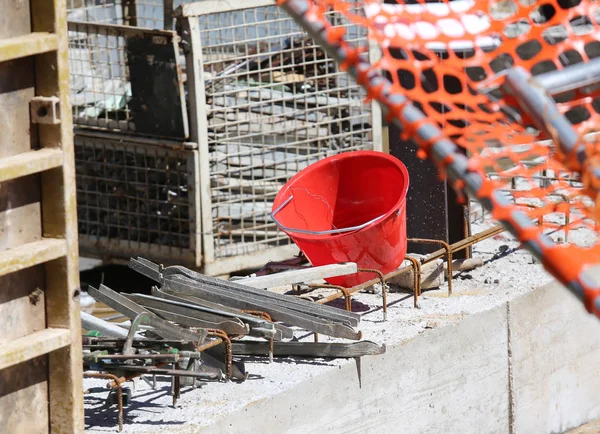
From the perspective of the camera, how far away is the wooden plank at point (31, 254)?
12.3ft

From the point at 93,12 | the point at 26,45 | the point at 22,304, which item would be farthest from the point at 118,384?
the point at 93,12

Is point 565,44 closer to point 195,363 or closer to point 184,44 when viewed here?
point 195,363

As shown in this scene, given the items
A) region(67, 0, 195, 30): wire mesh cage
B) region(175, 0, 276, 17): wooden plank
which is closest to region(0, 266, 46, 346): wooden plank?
region(175, 0, 276, 17): wooden plank

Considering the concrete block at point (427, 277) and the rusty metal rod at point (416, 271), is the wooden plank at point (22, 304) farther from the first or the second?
the concrete block at point (427, 277)

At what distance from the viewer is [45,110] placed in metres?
3.84

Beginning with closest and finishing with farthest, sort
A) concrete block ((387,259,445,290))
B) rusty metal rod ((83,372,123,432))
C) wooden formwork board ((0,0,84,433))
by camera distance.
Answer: wooden formwork board ((0,0,84,433)), rusty metal rod ((83,372,123,432)), concrete block ((387,259,445,290))

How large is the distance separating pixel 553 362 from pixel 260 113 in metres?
3.06

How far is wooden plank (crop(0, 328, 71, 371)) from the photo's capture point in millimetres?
3783

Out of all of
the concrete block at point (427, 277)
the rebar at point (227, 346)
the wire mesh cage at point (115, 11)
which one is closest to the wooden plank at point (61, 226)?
the rebar at point (227, 346)

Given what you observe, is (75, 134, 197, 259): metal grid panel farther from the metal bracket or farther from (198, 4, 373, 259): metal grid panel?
the metal bracket

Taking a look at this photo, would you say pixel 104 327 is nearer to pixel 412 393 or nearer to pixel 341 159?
pixel 412 393

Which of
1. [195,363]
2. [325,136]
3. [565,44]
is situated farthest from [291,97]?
[565,44]

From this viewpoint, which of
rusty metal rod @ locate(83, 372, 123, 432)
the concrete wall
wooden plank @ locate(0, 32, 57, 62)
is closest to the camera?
wooden plank @ locate(0, 32, 57, 62)

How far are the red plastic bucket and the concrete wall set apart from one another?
60 cm
